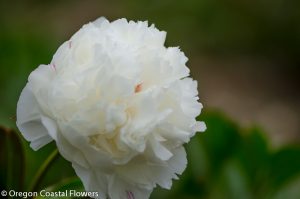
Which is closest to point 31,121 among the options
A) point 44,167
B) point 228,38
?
point 44,167

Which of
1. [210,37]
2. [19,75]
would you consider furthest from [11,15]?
[19,75]

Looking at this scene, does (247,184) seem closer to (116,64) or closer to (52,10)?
(116,64)

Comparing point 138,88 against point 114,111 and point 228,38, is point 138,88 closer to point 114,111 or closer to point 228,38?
point 114,111

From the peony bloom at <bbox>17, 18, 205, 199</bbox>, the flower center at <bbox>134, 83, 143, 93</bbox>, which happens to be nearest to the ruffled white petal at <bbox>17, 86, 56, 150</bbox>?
the peony bloom at <bbox>17, 18, 205, 199</bbox>

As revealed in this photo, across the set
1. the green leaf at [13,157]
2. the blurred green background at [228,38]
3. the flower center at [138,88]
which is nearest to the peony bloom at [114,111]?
the flower center at [138,88]

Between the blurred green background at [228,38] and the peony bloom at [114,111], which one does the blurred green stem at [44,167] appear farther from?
the blurred green background at [228,38]

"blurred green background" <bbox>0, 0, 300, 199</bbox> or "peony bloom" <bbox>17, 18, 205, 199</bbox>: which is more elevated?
"blurred green background" <bbox>0, 0, 300, 199</bbox>

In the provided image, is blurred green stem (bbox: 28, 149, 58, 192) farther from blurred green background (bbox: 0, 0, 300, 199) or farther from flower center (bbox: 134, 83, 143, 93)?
blurred green background (bbox: 0, 0, 300, 199)

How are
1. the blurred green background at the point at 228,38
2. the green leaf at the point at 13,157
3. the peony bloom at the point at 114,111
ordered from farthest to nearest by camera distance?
the blurred green background at the point at 228,38 < the green leaf at the point at 13,157 < the peony bloom at the point at 114,111

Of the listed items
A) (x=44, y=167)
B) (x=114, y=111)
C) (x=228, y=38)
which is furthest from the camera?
(x=228, y=38)
